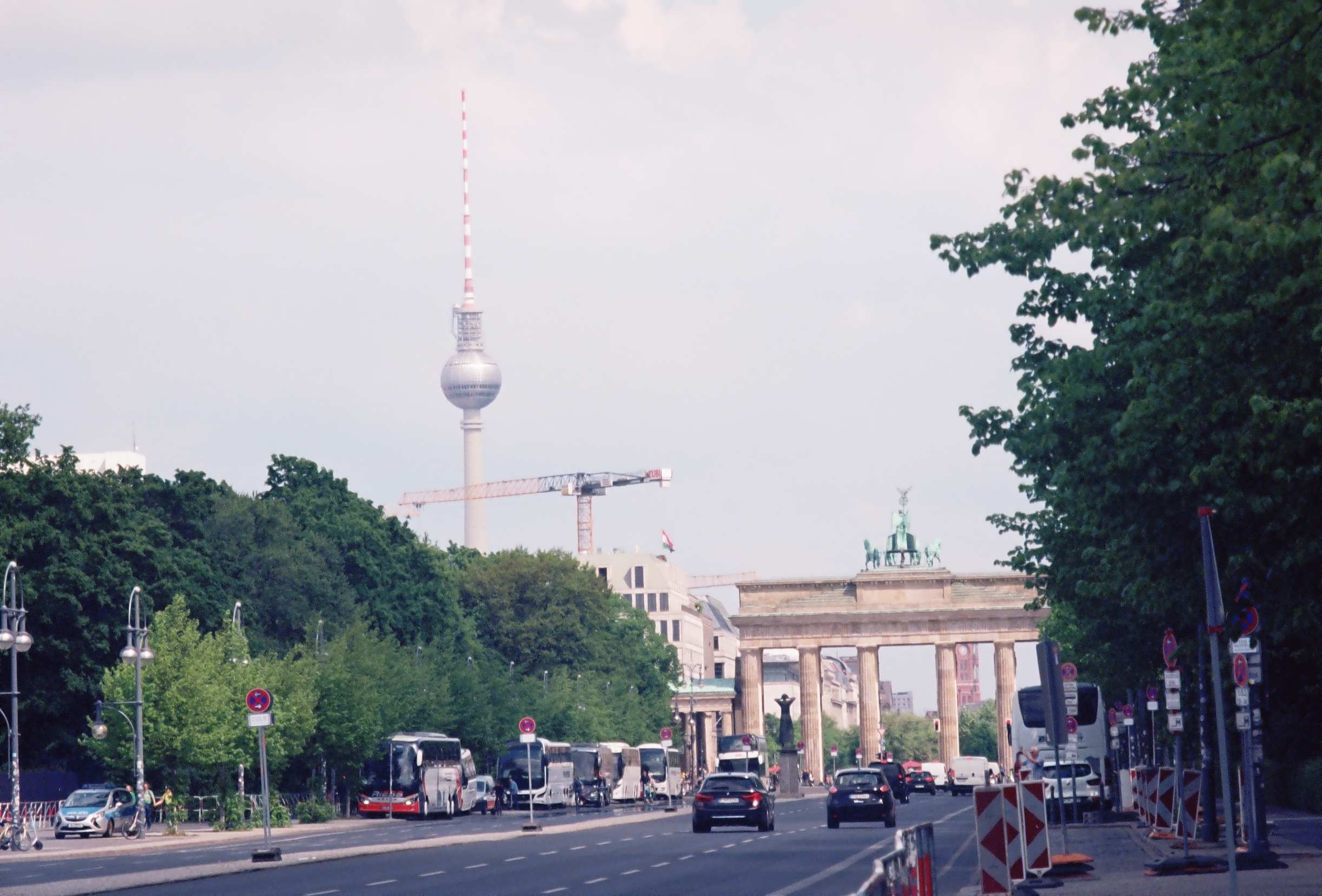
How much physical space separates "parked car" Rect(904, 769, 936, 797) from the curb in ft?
224

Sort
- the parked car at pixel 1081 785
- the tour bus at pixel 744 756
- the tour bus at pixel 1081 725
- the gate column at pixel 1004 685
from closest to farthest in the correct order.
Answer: the parked car at pixel 1081 785
the tour bus at pixel 1081 725
the tour bus at pixel 744 756
the gate column at pixel 1004 685

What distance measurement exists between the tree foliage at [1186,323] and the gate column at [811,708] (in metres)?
103

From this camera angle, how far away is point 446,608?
114m

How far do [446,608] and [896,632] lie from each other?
35.3 m

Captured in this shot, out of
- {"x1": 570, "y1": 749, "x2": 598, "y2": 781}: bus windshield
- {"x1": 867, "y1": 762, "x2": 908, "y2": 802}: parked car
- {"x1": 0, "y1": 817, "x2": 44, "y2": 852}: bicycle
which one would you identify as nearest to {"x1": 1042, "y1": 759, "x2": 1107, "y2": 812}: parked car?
{"x1": 0, "y1": 817, "x2": 44, "y2": 852}: bicycle

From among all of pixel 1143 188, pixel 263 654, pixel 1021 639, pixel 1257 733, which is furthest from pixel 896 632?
pixel 1143 188

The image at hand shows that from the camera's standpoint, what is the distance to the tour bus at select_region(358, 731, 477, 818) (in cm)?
7450

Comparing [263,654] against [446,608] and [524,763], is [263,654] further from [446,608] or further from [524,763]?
[446,608]

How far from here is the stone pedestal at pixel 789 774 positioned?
10806 centimetres

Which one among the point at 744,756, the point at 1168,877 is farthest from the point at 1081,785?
the point at 744,756

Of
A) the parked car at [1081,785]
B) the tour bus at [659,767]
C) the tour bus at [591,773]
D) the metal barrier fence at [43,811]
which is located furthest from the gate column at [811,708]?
the parked car at [1081,785]

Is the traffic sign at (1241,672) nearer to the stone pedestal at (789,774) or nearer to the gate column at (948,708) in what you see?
the stone pedestal at (789,774)

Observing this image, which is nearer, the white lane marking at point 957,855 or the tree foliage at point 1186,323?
the tree foliage at point 1186,323

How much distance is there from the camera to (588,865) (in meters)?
35.0
